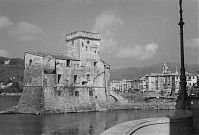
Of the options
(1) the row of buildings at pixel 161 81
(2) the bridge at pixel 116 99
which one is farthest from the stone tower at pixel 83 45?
(1) the row of buildings at pixel 161 81

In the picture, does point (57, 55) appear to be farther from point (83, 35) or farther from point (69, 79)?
point (83, 35)

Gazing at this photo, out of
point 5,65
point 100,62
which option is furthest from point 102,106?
point 5,65

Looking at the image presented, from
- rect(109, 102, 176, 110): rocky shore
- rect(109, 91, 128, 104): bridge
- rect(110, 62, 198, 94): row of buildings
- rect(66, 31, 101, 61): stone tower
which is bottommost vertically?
rect(109, 102, 176, 110): rocky shore

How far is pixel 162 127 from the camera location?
41.7 feet

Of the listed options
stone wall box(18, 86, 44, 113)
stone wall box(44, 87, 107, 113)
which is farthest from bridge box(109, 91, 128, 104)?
stone wall box(18, 86, 44, 113)

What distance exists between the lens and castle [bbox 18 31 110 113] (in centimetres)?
4134

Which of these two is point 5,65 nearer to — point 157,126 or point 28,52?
point 28,52

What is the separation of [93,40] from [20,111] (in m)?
14.8

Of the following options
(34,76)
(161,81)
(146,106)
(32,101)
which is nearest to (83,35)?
(34,76)

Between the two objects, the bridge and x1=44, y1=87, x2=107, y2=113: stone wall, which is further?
the bridge

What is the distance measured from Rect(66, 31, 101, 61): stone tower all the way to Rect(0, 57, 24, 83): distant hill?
11535cm

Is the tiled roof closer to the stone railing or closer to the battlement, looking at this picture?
the battlement

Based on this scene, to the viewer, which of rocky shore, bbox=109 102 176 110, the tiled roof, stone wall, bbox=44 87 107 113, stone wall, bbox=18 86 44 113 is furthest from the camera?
rocky shore, bbox=109 102 176 110

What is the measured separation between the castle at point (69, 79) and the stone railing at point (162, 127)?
94.8 feet
